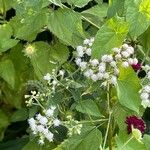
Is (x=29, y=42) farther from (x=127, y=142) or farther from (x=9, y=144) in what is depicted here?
(x=127, y=142)

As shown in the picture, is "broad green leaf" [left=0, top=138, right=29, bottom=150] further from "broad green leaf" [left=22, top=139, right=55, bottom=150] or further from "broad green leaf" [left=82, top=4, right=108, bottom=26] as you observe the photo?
"broad green leaf" [left=82, top=4, right=108, bottom=26]

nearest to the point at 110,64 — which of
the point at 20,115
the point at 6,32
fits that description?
the point at 6,32

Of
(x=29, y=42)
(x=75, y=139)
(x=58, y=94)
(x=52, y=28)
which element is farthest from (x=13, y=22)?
(x=75, y=139)

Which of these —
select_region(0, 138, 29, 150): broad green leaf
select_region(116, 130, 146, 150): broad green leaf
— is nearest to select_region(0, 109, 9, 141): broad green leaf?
select_region(0, 138, 29, 150): broad green leaf

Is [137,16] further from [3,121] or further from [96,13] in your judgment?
[3,121]

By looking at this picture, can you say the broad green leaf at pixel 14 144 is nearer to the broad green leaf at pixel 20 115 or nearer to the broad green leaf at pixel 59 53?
the broad green leaf at pixel 20 115

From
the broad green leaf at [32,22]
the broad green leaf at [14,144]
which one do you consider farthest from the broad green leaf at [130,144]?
the broad green leaf at [14,144]
